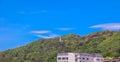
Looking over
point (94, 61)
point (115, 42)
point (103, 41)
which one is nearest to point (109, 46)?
point (115, 42)

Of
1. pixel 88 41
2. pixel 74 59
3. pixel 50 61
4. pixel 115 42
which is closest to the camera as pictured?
pixel 74 59

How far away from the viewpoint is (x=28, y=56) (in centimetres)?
18338

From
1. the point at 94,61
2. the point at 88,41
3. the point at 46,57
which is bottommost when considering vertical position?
the point at 94,61

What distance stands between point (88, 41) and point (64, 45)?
1609cm

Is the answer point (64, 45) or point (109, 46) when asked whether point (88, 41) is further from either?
point (109, 46)

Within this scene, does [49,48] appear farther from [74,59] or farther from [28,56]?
[74,59]

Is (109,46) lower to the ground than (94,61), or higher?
higher

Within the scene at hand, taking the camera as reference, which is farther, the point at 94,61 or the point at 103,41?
the point at 103,41

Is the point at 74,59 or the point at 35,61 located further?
the point at 35,61

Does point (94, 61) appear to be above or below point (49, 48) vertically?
below

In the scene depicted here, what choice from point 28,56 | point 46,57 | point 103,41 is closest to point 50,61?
point 46,57

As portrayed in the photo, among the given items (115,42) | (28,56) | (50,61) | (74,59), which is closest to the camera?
(74,59)

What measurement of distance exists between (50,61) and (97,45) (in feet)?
109

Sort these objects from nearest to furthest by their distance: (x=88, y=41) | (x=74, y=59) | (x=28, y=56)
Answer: (x=74, y=59) < (x=28, y=56) < (x=88, y=41)
